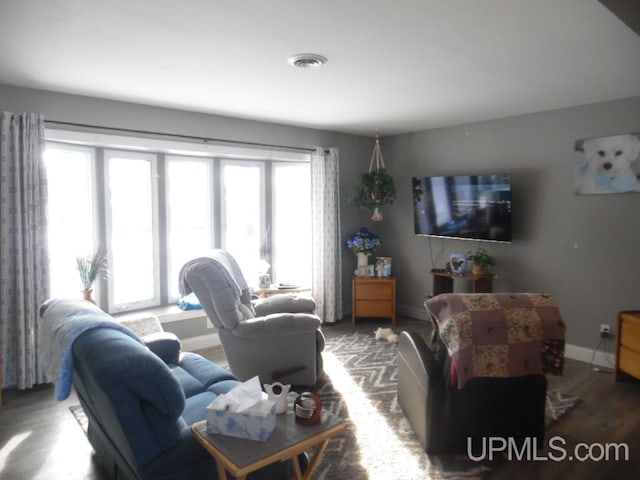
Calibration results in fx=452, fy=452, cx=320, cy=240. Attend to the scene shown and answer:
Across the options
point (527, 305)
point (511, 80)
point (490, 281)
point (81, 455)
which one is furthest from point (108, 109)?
point (490, 281)

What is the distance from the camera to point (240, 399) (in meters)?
1.95

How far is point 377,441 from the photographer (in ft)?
9.09

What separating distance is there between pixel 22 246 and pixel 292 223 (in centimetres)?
292

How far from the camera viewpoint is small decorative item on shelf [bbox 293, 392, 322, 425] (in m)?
1.94

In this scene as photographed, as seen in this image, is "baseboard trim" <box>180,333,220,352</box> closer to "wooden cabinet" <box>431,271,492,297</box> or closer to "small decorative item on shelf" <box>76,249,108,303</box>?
"small decorative item on shelf" <box>76,249,108,303</box>

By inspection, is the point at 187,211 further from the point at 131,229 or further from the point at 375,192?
the point at 375,192

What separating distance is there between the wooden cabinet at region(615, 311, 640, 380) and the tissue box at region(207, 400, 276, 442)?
3.06 metres

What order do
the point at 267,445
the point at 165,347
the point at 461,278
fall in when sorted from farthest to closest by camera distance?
1. the point at 461,278
2. the point at 165,347
3. the point at 267,445

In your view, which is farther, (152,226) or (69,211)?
(152,226)

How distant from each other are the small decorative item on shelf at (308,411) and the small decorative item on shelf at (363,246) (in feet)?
11.6

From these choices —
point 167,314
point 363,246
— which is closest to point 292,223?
point 363,246

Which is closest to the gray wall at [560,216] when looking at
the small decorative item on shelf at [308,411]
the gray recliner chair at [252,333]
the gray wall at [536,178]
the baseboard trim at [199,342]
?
the gray wall at [536,178]

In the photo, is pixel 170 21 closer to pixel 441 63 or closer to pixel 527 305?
pixel 441 63

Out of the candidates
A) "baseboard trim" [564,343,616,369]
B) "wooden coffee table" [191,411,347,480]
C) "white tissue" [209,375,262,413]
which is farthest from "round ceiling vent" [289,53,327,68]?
"baseboard trim" [564,343,616,369]
